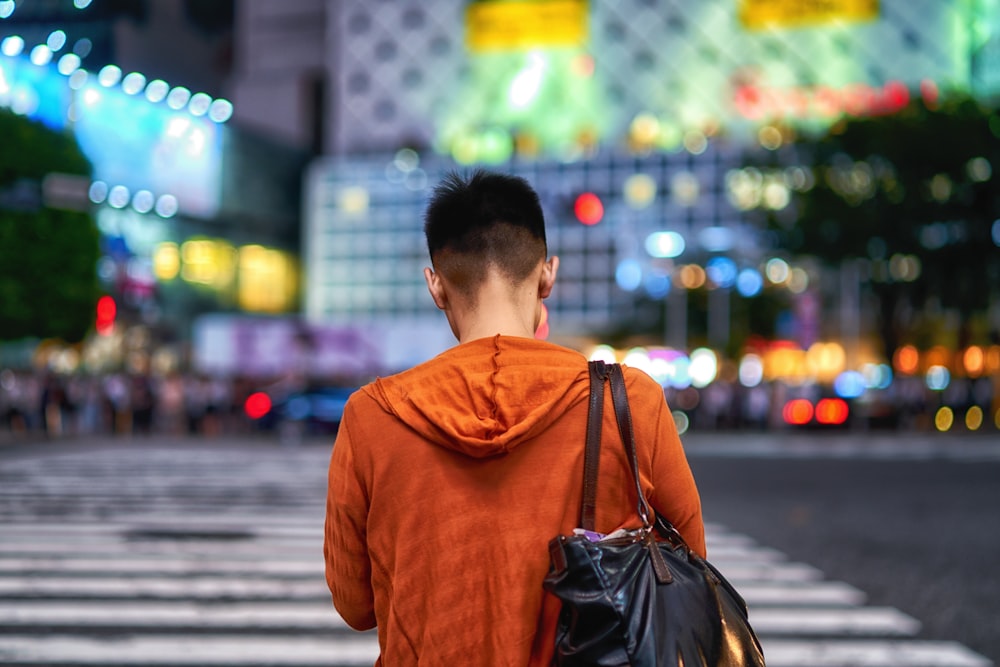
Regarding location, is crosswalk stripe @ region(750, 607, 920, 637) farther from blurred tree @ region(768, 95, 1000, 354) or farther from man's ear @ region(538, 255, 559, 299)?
blurred tree @ region(768, 95, 1000, 354)

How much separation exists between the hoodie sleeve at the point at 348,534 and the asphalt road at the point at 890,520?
491cm

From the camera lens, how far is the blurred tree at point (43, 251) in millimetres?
22938

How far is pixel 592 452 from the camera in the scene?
199cm

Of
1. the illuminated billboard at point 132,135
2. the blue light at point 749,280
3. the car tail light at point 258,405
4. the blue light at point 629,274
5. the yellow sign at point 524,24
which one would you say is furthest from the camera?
the yellow sign at point 524,24

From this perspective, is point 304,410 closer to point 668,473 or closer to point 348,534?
point 348,534

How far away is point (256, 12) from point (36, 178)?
210 feet

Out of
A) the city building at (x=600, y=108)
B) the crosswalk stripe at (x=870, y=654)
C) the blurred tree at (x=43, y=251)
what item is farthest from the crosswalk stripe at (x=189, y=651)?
the city building at (x=600, y=108)

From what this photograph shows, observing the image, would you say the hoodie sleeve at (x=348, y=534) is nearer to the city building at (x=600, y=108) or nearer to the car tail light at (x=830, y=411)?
the car tail light at (x=830, y=411)

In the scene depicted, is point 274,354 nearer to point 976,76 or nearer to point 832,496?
point 832,496

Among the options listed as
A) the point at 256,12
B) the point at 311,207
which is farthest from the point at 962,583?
the point at 256,12

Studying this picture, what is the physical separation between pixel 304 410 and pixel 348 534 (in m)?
24.7

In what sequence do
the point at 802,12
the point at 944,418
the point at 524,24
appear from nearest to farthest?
the point at 944,418 < the point at 802,12 < the point at 524,24

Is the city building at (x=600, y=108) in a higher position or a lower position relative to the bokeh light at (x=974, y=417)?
higher

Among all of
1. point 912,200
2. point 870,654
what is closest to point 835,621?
point 870,654
